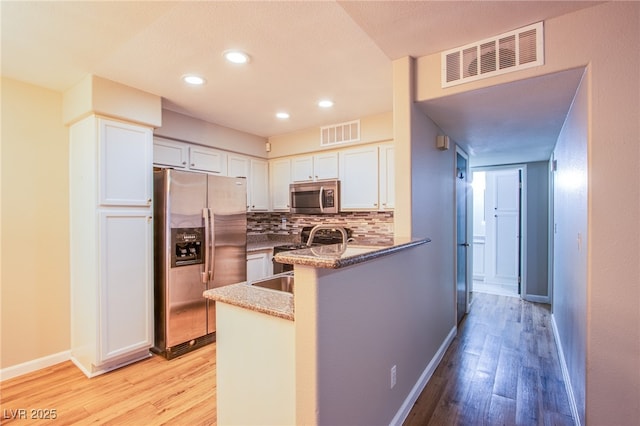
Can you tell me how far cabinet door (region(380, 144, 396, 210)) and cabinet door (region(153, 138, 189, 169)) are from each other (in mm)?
2265

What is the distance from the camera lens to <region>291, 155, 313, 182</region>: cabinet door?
4.15 meters

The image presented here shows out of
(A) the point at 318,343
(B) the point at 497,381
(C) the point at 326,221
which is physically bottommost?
(B) the point at 497,381

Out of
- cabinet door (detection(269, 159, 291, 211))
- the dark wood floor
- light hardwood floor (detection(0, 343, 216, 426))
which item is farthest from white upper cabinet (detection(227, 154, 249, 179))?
the dark wood floor

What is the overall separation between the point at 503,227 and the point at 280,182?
404 cm

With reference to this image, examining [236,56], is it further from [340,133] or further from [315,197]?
[315,197]

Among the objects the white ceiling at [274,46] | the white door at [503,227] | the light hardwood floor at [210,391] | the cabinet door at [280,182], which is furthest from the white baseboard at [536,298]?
the cabinet door at [280,182]

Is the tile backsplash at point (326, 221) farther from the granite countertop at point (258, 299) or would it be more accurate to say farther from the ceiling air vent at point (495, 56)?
the granite countertop at point (258, 299)

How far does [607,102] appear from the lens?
154 centimetres

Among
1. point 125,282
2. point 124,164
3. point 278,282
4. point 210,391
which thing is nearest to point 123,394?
point 210,391

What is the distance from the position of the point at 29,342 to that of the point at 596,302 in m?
4.06

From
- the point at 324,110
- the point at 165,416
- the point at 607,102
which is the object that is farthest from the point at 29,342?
the point at 607,102

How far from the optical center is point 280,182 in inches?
175

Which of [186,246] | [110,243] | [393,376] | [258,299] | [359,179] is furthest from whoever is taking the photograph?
[359,179]

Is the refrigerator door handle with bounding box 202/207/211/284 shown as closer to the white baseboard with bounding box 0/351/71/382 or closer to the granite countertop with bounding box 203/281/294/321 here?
the white baseboard with bounding box 0/351/71/382
